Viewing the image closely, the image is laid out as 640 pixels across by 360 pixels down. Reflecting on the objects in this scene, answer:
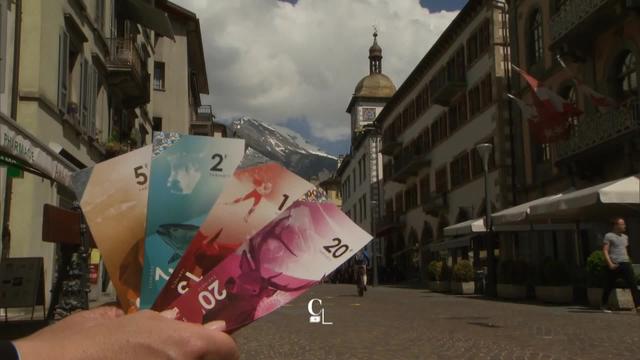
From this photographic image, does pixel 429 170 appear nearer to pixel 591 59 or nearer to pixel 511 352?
pixel 591 59

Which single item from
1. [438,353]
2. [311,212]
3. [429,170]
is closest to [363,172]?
[429,170]

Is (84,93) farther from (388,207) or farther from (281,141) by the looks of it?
(388,207)

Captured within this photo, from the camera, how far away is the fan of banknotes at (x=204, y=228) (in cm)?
153

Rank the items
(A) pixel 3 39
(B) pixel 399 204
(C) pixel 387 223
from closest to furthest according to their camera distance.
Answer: (A) pixel 3 39 → (B) pixel 399 204 → (C) pixel 387 223

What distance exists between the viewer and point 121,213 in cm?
153

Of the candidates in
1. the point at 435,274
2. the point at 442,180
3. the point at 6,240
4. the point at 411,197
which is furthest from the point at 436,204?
the point at 6,240

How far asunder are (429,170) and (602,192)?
32063mm

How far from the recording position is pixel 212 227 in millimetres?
1568

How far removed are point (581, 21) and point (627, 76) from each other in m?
2.13

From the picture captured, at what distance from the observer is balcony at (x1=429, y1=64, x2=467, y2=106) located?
37312 mm

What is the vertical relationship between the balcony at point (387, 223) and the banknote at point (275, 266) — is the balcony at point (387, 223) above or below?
above

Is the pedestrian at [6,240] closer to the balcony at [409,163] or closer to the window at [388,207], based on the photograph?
the balcony at [409,163]

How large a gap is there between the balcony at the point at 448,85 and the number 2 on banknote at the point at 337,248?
3635cm

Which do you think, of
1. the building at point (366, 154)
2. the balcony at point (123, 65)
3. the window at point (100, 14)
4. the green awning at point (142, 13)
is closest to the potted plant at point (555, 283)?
the balcony at point (123, 65)
